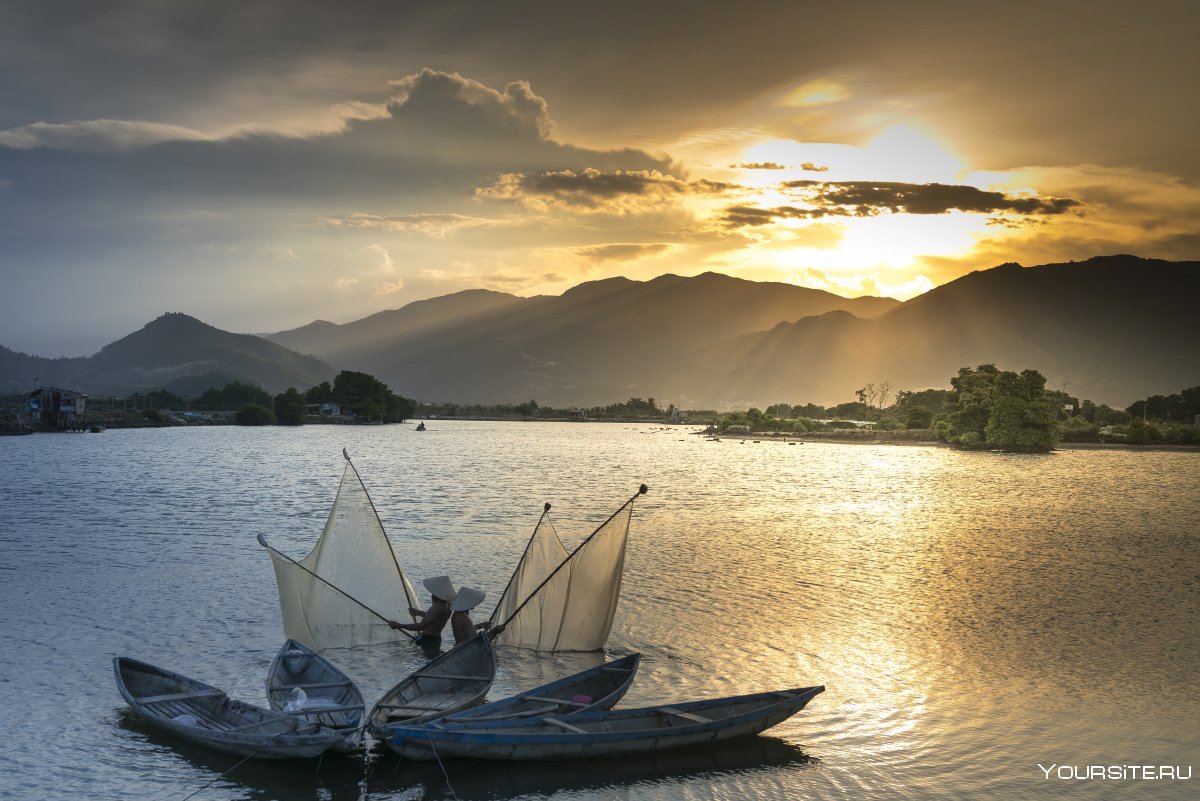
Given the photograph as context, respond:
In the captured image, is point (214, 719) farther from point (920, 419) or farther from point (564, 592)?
point (920, 419)

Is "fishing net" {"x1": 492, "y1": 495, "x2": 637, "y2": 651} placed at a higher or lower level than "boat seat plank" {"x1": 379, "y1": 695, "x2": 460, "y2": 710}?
higher

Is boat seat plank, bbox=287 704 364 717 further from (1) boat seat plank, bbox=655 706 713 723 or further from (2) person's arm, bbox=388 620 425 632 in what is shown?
(2) person's arm, bbox=388 620 425 632

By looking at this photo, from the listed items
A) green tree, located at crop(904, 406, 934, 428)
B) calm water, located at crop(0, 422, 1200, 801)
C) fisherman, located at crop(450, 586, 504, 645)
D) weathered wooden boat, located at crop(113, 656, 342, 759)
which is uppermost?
green tree, located at crop(904, 406, 934, 428)

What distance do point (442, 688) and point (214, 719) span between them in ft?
12.2

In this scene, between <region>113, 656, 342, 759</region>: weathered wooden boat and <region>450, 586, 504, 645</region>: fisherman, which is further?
<region>450, 586, 504, 645</region>: fisherman

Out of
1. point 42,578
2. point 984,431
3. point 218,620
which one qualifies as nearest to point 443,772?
point 218,620

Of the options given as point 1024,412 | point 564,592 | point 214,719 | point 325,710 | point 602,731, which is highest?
point 1024,412

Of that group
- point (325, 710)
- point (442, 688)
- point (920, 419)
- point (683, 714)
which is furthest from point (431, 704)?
point (920, 419)

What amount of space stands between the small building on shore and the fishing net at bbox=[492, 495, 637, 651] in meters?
184

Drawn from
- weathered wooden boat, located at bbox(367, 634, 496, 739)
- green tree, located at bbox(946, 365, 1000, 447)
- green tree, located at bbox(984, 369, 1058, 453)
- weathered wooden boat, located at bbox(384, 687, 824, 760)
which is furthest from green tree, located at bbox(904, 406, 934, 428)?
weathered wooden boat, located at bbox(367, 634, 496, 739)

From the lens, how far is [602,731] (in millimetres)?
13828

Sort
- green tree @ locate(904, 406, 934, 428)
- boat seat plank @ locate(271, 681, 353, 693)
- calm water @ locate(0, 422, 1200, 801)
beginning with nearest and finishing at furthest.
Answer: calm water @ locate(0, 422, 1200, 801) < boat seat plank @ locate(271, 681, 353, 693) < green tree @ locate(904, 406, 934, 428)

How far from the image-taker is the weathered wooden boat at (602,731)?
13.1 meters

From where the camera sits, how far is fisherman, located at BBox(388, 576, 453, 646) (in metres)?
18.9
